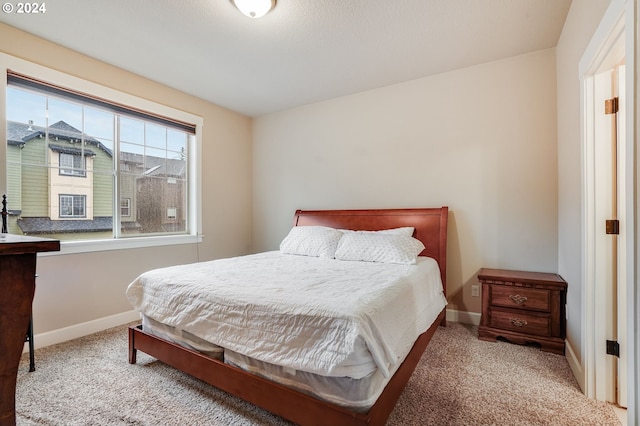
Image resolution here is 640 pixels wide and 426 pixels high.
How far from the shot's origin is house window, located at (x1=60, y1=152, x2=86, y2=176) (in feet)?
8.84

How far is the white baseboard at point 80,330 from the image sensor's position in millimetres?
2450

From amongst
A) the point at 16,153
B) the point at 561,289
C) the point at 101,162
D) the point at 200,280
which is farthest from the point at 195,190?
the point at 561,289

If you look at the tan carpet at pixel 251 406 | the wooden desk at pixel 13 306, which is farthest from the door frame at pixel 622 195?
the wooden desk at pixel 13 306

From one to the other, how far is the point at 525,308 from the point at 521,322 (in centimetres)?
12

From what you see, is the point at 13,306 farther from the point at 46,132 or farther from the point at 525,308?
the point at 525,308

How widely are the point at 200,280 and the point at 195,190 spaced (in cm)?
212

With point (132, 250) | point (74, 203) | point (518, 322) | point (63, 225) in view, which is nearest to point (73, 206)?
point (74, 203)

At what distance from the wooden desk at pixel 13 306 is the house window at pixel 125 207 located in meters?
2.40

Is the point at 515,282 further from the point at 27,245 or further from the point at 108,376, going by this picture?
the point at 108,376

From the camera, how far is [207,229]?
3.88m

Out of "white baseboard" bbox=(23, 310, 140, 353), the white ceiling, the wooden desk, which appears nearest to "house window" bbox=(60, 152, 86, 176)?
the white ceiling

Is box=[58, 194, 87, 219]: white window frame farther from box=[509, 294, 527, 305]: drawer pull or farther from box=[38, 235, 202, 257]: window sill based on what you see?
box=[509, 294, 527, 305]: drawer pull

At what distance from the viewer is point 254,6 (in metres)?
2.03

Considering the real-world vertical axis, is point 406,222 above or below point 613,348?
above
